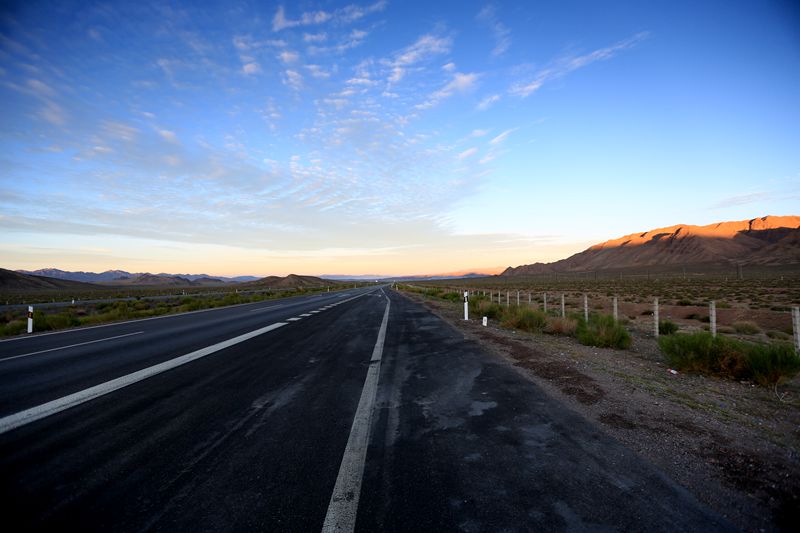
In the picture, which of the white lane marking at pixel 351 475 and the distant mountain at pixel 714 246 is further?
the distant mountain at pixel 714 246

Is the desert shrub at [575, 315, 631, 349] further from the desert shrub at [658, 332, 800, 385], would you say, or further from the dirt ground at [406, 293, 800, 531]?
the desert shrub at [658, 332, 800, 385]

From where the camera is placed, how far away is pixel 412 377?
606 centimetres

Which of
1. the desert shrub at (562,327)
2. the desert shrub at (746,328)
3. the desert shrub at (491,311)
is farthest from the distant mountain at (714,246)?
Result: the desert shrub at (562,327)

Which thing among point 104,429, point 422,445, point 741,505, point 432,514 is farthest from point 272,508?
point 741,505

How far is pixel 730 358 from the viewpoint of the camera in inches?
255

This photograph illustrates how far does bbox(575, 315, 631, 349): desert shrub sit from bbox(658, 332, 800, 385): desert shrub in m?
1.86

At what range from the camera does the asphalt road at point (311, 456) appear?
2.40m

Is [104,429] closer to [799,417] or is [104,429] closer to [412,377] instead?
[412,377]

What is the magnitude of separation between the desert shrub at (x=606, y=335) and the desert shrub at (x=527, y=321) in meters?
2.05

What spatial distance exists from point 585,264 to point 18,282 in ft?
773

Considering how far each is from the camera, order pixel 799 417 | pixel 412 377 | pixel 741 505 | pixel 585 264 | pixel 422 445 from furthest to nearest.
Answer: pixel 585 264, pixel 412 377, pixel 799 417, pixel 422 445, pixel 741 505

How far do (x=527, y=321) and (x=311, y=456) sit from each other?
1086cm

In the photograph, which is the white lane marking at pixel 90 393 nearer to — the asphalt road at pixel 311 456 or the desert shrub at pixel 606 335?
the asphalt road at pixel 311 456

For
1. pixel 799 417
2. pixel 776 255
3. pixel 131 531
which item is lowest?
pixel 799 417
